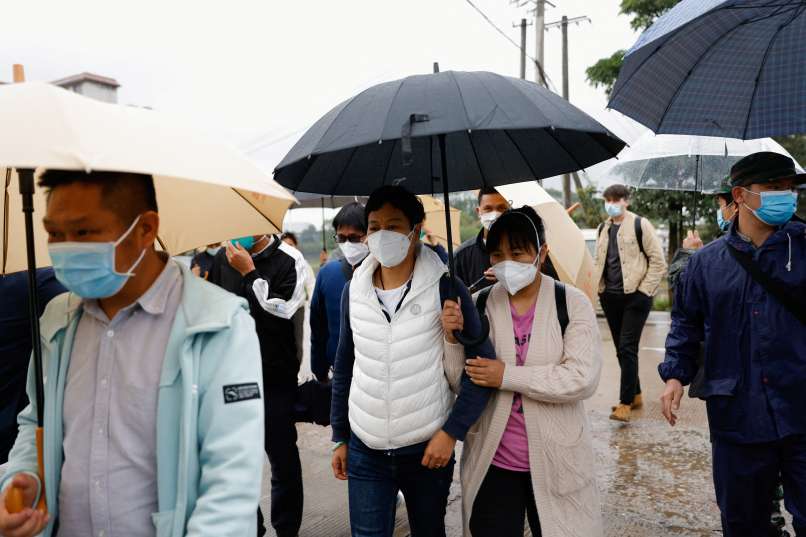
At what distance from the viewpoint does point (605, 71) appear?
576 inches

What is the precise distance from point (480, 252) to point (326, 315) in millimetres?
1063

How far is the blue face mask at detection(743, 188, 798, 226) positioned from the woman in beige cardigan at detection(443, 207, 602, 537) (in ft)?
2.86

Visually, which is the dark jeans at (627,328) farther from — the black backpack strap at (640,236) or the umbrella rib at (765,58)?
the umbrella rib at (765,58)

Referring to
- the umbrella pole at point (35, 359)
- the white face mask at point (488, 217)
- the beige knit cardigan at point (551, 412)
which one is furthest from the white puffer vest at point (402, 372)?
the white face mask at point (488, 217)

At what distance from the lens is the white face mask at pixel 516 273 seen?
2.62m

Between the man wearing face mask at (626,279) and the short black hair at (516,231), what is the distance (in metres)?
3.29

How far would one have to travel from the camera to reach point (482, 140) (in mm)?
3109

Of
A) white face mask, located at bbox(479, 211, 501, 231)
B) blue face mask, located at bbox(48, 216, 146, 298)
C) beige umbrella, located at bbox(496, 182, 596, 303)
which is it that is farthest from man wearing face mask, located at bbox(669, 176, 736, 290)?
blue face mask, located at bbox(48, 216, 146, 298)

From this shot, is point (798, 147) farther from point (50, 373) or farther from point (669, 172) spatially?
point (50, 373)

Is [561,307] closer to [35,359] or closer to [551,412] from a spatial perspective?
[551,412]

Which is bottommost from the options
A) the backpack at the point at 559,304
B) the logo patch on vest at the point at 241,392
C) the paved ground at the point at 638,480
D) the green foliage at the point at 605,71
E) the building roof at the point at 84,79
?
the paved ground at the point at 638,480

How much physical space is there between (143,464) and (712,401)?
2.31 m

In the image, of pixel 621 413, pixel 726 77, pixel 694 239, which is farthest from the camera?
pixel 621 413

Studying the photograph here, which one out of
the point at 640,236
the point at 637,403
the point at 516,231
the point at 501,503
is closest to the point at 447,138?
the point at 516,231
